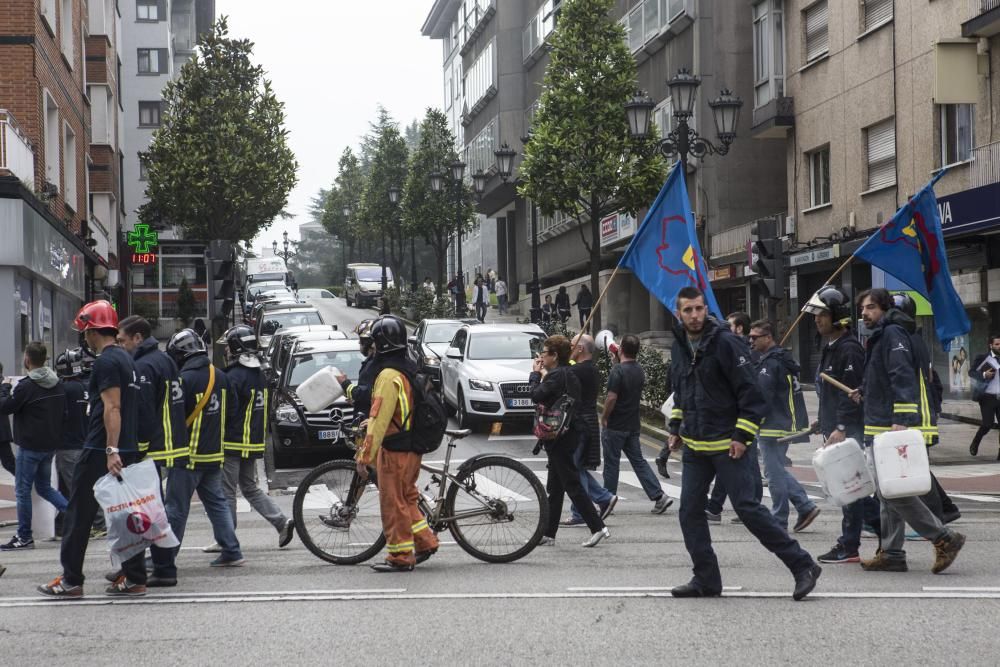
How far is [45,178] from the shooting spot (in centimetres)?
2400

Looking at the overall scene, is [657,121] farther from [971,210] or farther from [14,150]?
[14,150]

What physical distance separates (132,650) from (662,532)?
540 centimetres

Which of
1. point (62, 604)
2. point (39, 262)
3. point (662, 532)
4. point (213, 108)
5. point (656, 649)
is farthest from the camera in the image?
point (213, 108)

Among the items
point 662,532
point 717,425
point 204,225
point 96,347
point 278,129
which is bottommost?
point 662,532

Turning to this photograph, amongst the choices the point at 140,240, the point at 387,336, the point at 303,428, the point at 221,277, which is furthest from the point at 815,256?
the point at 387,336

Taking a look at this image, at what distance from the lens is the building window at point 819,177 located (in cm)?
2897

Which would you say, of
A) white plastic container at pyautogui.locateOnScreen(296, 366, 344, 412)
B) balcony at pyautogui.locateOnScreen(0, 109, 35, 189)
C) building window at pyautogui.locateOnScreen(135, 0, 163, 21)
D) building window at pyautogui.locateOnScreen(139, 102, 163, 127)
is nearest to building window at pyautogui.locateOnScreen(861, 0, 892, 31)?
balcony at pyautogui.locateOnScreen(0, 109, 35, 189)

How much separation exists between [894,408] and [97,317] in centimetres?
506

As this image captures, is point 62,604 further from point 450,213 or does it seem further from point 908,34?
point 450,213

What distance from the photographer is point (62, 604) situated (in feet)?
24.6

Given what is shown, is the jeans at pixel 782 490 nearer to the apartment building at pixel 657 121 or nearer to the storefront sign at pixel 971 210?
the storefront sign at pixel 971 210

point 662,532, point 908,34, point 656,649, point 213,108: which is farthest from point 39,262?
point 213,108

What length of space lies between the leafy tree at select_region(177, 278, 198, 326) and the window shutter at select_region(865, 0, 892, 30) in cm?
2660

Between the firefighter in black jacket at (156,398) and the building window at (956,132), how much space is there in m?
18.1
